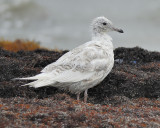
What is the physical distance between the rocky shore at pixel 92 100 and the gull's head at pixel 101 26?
1.14 m

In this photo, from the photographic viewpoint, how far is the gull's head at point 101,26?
10219mm

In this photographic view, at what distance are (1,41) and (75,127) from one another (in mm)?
15744

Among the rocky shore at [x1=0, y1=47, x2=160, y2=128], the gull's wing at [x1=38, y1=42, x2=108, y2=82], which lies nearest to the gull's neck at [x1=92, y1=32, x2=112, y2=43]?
the gull's wing at [x1=38, y1=42, x2=108, y2=82]

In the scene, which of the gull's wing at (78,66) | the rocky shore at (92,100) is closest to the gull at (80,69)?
the gull's wing at (78,66)

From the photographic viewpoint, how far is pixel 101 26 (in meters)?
10.2

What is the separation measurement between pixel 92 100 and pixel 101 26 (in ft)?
6.63

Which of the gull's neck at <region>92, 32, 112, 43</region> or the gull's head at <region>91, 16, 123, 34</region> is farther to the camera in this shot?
the gull's head at <region>91, 16, 123, 34</region>

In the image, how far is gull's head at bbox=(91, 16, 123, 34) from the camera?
10.2 meters

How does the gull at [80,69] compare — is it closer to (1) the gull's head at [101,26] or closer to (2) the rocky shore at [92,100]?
(2) the rocky shore at [92,100]

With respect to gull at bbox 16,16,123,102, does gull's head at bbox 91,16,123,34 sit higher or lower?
higher

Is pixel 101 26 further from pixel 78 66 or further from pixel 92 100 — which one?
pixel 92 100

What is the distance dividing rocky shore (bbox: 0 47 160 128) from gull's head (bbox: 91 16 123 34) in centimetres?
114

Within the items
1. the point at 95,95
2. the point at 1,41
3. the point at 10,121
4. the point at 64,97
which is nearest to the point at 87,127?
the point at 10,121

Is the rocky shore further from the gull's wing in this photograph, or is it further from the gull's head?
the gull's head
